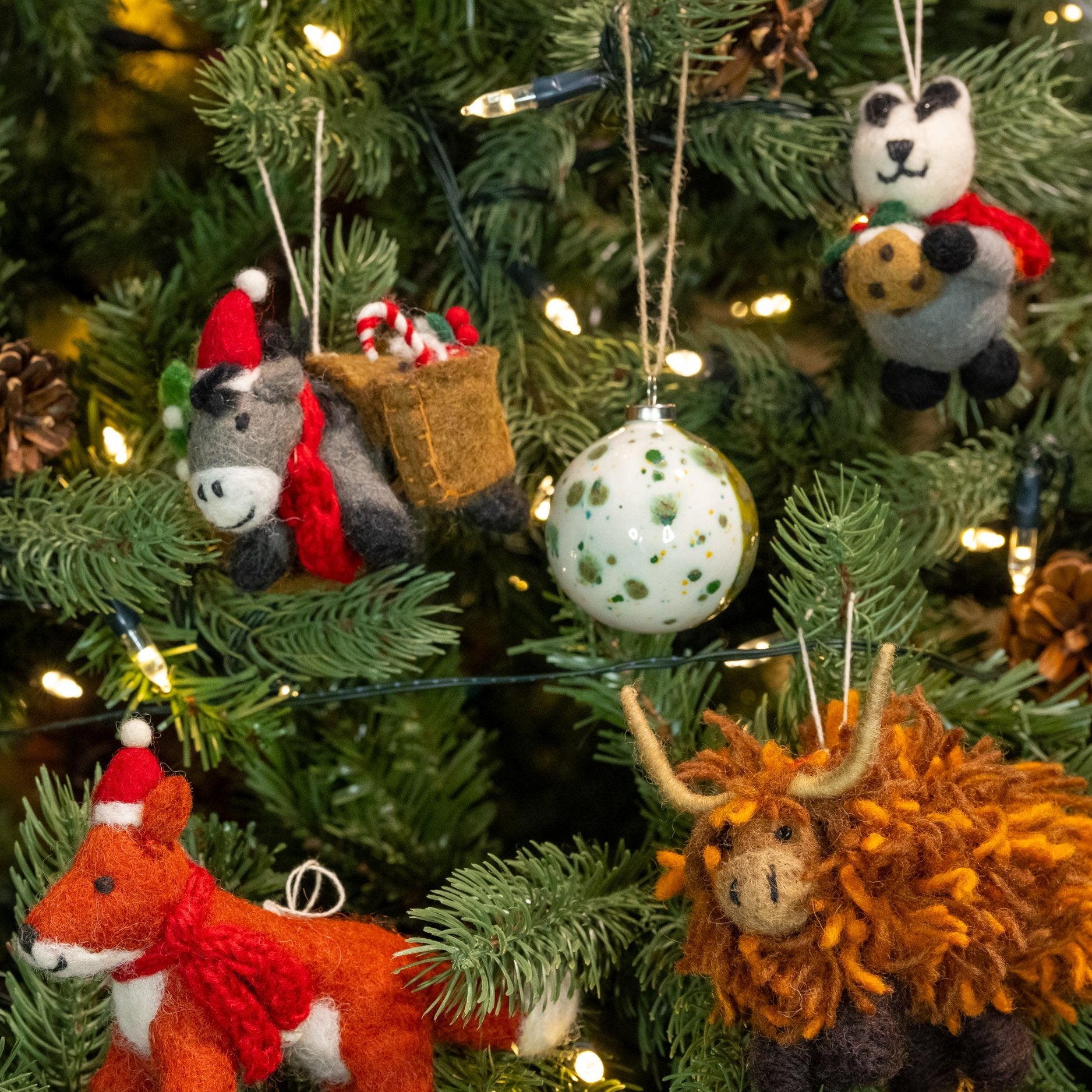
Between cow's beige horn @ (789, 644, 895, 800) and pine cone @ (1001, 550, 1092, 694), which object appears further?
pine cone @ (1001, 550, 1092, 694)

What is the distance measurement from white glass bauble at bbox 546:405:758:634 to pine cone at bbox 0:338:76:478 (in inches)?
11.8

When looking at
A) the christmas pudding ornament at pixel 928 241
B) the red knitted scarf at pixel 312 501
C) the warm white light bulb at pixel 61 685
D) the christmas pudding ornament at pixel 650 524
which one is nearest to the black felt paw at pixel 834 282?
the christmas pudding ornament at pixel 928 241

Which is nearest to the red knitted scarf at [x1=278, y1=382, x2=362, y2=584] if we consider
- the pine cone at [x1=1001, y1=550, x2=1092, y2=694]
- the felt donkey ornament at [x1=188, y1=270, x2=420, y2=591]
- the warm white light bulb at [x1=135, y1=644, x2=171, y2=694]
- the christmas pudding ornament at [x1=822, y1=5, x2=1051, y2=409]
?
the felt donkey ornament at [x1=188, y1=270, x2=420, y2=591]

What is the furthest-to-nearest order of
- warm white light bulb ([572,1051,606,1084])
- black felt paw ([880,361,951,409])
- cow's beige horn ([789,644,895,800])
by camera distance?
black felt paw ([880,361,951,409])
warm white light bulb ([572,1051,606,1084])
cow's beige horn ([789,644,895,800])

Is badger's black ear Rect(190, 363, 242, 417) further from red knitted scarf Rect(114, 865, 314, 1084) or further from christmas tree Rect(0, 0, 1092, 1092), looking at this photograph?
red knitted scarf Rect(114, 865, 314, 1084)

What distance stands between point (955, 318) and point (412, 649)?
375 mm

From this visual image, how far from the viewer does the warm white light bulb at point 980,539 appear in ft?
2.40

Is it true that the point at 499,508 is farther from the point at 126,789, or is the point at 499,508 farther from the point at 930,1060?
the point at 930,1060

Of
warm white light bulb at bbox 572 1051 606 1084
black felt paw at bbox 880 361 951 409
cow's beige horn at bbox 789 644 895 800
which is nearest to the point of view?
cow's beige horn at bbox 789 644 895 800

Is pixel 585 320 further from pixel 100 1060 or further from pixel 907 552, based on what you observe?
pixel 100 1060

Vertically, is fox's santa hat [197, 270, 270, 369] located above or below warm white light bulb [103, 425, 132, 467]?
above

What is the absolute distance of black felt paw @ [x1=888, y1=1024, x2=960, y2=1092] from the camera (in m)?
0.55

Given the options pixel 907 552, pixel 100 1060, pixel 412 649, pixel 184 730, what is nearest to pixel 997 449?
pixel 907 552

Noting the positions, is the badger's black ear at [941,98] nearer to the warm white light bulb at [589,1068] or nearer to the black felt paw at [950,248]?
the black felt paw at [950,248]
